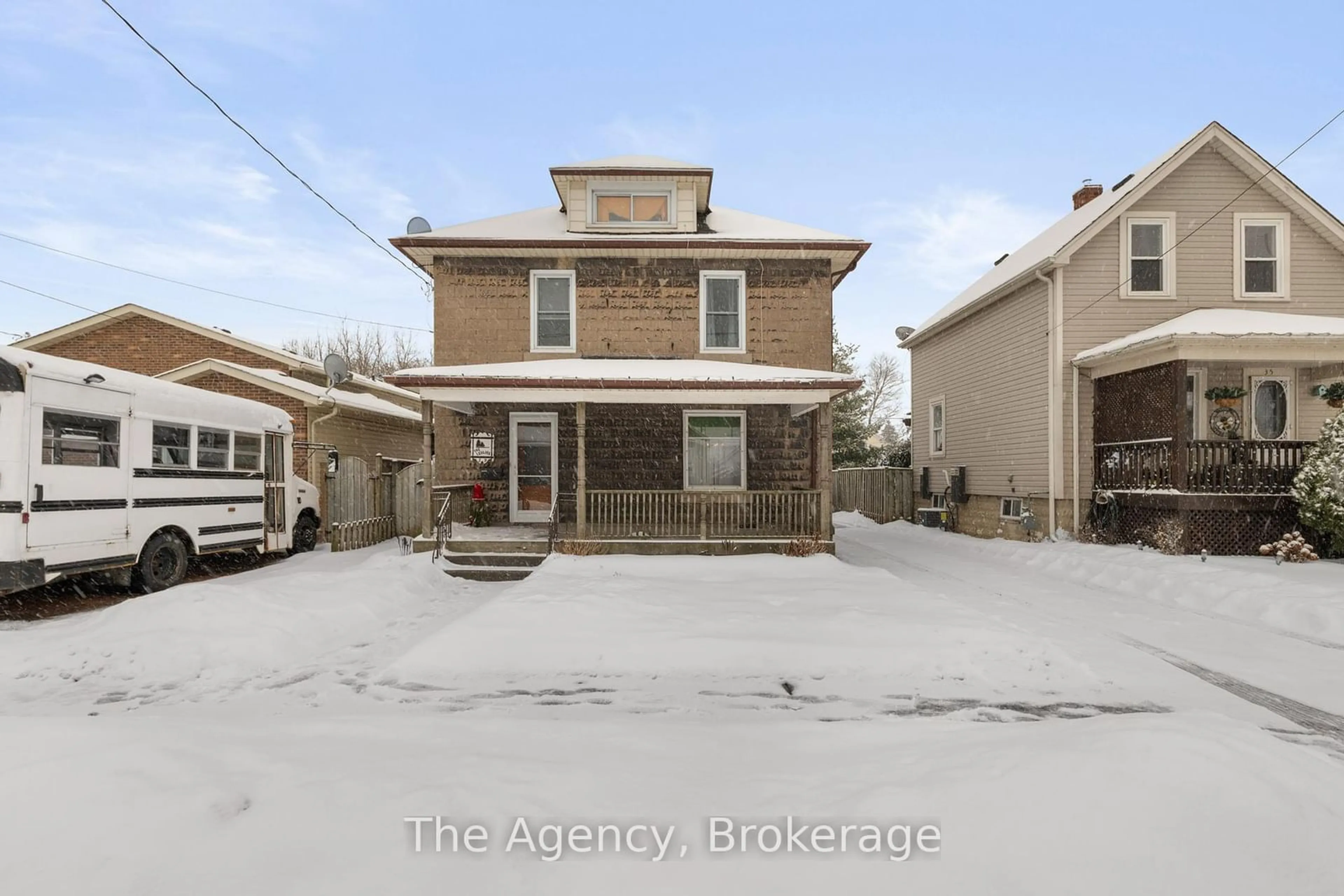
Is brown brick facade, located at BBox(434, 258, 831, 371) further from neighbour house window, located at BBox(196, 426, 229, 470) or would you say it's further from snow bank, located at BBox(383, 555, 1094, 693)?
snow bank, located at BBox(383, 555, 1094, 693)

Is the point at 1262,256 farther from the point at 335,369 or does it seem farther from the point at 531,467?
the point at 335,369

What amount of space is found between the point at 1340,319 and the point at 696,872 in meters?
17.3

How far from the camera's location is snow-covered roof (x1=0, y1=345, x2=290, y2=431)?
7.84m

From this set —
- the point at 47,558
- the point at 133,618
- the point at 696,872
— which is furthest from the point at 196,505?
the point at 696,872

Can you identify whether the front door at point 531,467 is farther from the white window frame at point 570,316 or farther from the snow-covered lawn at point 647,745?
the snow-covered lawn at point 647,745

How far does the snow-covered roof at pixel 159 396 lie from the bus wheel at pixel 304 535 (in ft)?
6.61

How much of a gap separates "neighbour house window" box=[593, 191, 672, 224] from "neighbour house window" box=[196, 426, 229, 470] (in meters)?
8.08

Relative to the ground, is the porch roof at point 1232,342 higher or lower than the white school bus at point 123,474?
higher

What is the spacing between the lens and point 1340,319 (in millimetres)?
13250

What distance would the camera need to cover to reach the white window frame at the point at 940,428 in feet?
63.7

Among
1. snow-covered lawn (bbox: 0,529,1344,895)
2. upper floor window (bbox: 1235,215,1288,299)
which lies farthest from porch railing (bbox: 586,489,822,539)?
upper floor window (bbox: 1235,215,1288,299)

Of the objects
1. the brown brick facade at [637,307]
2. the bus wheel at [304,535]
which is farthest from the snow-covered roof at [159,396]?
the brown brick facade at [637,307]

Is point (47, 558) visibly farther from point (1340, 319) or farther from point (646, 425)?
point (1340, 319)

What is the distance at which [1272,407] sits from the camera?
14086 millimetres
